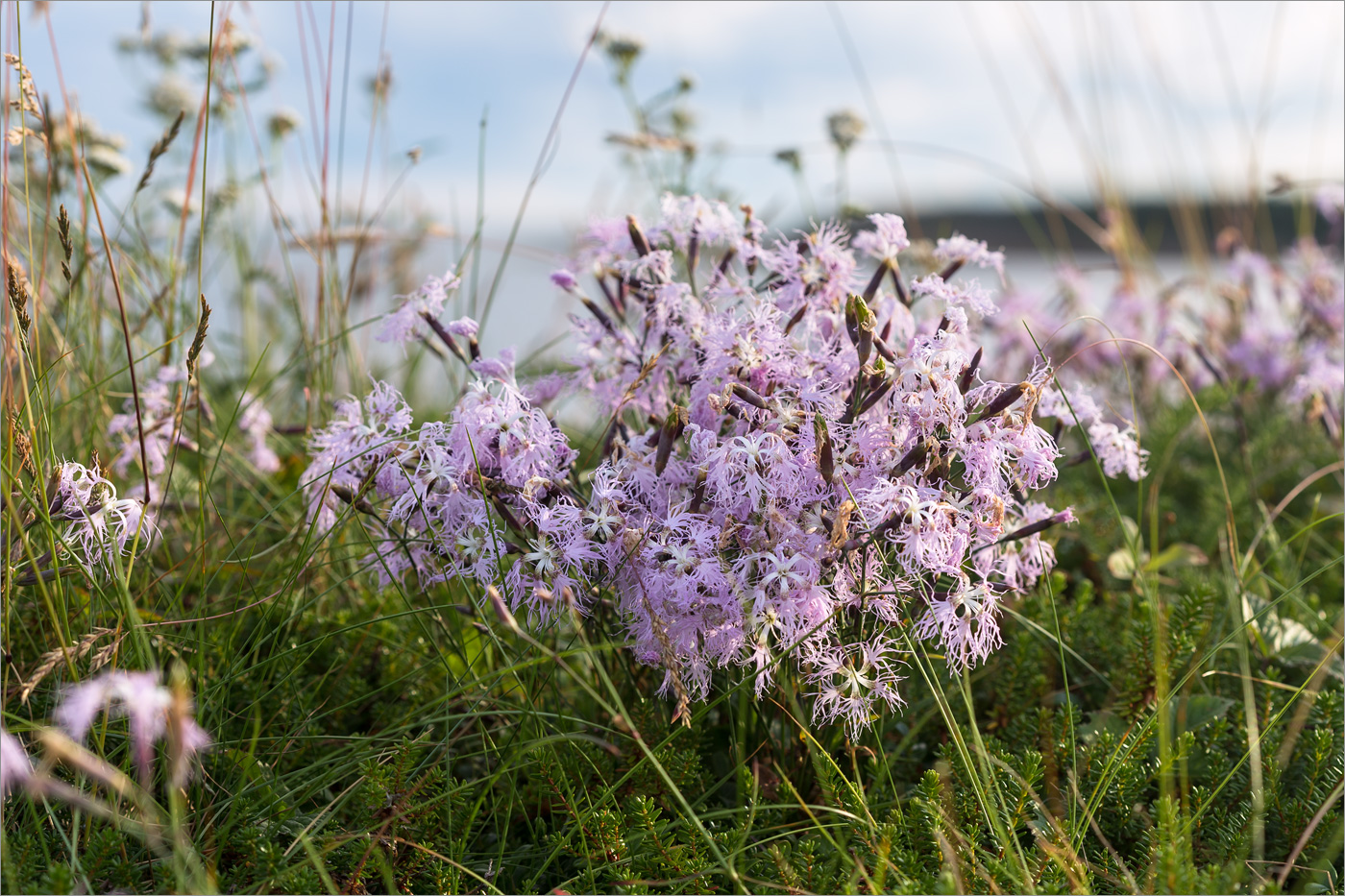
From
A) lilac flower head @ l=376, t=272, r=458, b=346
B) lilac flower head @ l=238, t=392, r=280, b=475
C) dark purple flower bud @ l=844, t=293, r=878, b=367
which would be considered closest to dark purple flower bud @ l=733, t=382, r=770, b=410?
dark purple flower bud @ l=844, t=293, r=878, b=367

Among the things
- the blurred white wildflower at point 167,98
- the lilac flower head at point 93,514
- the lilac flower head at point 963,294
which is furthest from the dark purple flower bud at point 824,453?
the blurred white wildflower at point 167,98

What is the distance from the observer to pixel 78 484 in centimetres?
142

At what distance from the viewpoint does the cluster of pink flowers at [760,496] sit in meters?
1.26

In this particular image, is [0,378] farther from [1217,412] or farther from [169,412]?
[1217,412]

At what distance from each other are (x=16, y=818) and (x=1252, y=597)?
2.17 metres

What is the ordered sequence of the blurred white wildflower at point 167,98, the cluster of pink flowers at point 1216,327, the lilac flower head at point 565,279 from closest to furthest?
1. the lilac flower head at point 565,279
2. the cluster of pink flowers at point 1216,327
3. the blurred white wildflower at point 167,98

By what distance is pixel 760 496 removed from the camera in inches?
50.5

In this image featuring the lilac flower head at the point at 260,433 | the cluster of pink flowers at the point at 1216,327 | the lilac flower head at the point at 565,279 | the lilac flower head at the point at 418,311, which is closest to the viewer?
the lilac flower head at the point at 418,311

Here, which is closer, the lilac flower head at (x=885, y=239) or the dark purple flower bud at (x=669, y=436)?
the dark purple flower bud at (x=669, y=436)

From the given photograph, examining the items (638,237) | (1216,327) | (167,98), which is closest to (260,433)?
(638,237)

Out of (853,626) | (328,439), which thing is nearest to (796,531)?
(853,626)

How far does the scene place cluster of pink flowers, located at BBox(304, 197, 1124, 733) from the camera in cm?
126

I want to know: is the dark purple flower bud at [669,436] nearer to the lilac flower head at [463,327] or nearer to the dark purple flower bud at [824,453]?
the dark purple flower bud at [824,453]

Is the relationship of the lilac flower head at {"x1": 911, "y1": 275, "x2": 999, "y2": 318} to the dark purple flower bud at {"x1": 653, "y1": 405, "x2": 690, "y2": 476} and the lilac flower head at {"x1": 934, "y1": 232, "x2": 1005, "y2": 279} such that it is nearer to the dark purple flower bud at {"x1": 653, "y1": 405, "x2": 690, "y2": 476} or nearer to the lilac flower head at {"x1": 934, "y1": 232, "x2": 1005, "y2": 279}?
the lilac flower head at {"x1": 934, "y1": 232, "x2": 1005, "y2": 279}
